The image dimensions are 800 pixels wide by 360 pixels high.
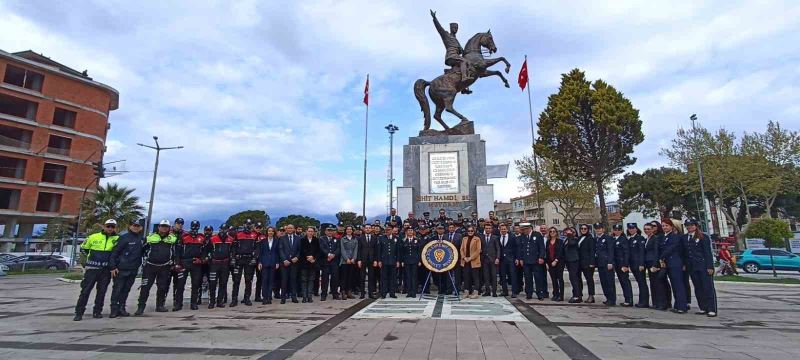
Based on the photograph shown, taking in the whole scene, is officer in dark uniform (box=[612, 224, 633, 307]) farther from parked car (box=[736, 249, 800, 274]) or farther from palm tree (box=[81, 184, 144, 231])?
palm tree (box=[81, 184, 144, 231])

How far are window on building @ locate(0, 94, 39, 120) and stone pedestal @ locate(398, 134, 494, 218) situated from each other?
40.6 metres

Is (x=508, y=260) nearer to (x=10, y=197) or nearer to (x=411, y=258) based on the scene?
(x=411, y=258)

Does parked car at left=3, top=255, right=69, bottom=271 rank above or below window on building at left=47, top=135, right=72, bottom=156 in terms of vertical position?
below

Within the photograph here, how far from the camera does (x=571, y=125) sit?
2409cm

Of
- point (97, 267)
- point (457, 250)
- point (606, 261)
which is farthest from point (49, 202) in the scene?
point (606, 261)

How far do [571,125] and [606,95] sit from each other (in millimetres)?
2411

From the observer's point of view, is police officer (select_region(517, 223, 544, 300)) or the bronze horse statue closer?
police officer (select_region(517, 223, 544, 300))

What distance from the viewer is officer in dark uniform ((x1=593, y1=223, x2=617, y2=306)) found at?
9.35 metres

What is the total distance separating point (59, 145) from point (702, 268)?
164 feet

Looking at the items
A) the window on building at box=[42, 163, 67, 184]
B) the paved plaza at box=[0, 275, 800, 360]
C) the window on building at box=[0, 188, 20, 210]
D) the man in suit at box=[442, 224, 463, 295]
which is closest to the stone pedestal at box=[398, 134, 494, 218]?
the man in suit at box=[442, 224, 463, 295]

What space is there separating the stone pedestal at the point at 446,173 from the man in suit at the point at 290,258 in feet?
19.3

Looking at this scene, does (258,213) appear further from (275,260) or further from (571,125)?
(275,260)

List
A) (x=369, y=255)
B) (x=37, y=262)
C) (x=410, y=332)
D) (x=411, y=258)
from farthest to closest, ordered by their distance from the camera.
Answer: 1. (x=37, y=262)
2. (x=369, y=255)
3. (x=411, y=258)
4. (x=410, y=332)

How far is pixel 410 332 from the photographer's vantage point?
615cm
